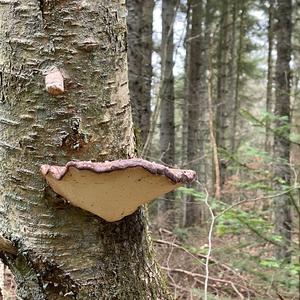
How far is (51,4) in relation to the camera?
115 cm

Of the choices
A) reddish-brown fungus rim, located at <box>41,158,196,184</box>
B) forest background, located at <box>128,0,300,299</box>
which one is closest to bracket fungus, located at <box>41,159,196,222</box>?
reddish-brown fungus rim, located at <box>41,158,196,184</box>

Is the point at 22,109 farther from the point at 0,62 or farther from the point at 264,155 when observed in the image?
the point at 264,155

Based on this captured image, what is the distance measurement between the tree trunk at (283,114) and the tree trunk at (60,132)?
11.9 ft

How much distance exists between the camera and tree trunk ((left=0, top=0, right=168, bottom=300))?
3.81 feet

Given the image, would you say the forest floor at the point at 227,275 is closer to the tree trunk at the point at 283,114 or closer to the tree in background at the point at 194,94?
the tree trunk at the point at 283,114

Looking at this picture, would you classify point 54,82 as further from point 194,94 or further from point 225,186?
point 225,186

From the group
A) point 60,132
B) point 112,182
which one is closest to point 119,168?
point 112,182

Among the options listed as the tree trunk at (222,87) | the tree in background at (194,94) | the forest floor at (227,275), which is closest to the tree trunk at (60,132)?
the forest floor at (227,275)

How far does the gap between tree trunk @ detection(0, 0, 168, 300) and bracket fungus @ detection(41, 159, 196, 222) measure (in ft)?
0.33

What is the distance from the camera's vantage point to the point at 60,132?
1161 mm

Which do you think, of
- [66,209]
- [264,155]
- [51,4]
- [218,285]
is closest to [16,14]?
[51,4]

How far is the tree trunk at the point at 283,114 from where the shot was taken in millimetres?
5207

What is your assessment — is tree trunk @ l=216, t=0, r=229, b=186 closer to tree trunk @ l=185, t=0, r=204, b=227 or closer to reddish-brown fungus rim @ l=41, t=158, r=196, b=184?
tree trunk @ l=185, t=0, r=204, b=227

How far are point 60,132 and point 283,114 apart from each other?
4956 millimetres
